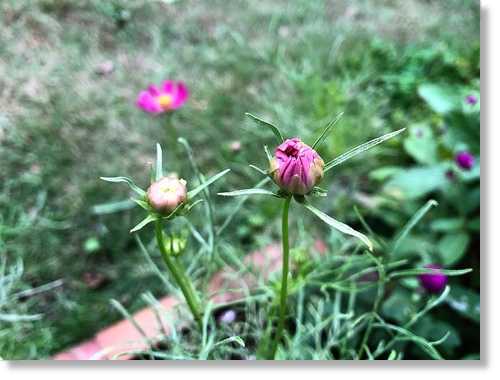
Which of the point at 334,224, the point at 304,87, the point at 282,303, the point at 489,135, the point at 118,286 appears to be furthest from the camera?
the point at 304,87

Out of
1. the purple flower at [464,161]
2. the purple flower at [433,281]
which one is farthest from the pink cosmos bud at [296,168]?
the purple flower at [464,161]

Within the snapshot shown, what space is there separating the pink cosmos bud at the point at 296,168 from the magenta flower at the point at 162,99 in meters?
0.56

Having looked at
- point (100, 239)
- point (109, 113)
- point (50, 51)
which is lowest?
point (100, 239)

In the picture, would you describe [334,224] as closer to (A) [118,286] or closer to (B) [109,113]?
(A) [118,286]

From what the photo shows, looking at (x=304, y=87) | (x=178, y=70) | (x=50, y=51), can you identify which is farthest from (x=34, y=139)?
(x=304, y=87)

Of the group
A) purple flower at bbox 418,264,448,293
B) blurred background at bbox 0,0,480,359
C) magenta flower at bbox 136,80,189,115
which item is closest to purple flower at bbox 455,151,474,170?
blurred background at bbox 0,0,480,359

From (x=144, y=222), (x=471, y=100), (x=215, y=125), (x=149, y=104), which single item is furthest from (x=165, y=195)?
(x=215, y=125)

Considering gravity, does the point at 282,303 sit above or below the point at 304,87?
below

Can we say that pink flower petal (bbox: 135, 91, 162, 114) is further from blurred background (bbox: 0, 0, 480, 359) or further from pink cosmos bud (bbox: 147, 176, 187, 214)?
pink cosmos bud (bbox: 147, 176, 187, 214)

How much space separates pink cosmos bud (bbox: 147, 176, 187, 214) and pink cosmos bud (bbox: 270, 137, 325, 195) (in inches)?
2.8

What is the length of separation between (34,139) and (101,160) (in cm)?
12

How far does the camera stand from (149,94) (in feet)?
3.07

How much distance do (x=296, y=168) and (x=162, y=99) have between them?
60 cm

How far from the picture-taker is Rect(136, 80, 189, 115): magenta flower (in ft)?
3.01
